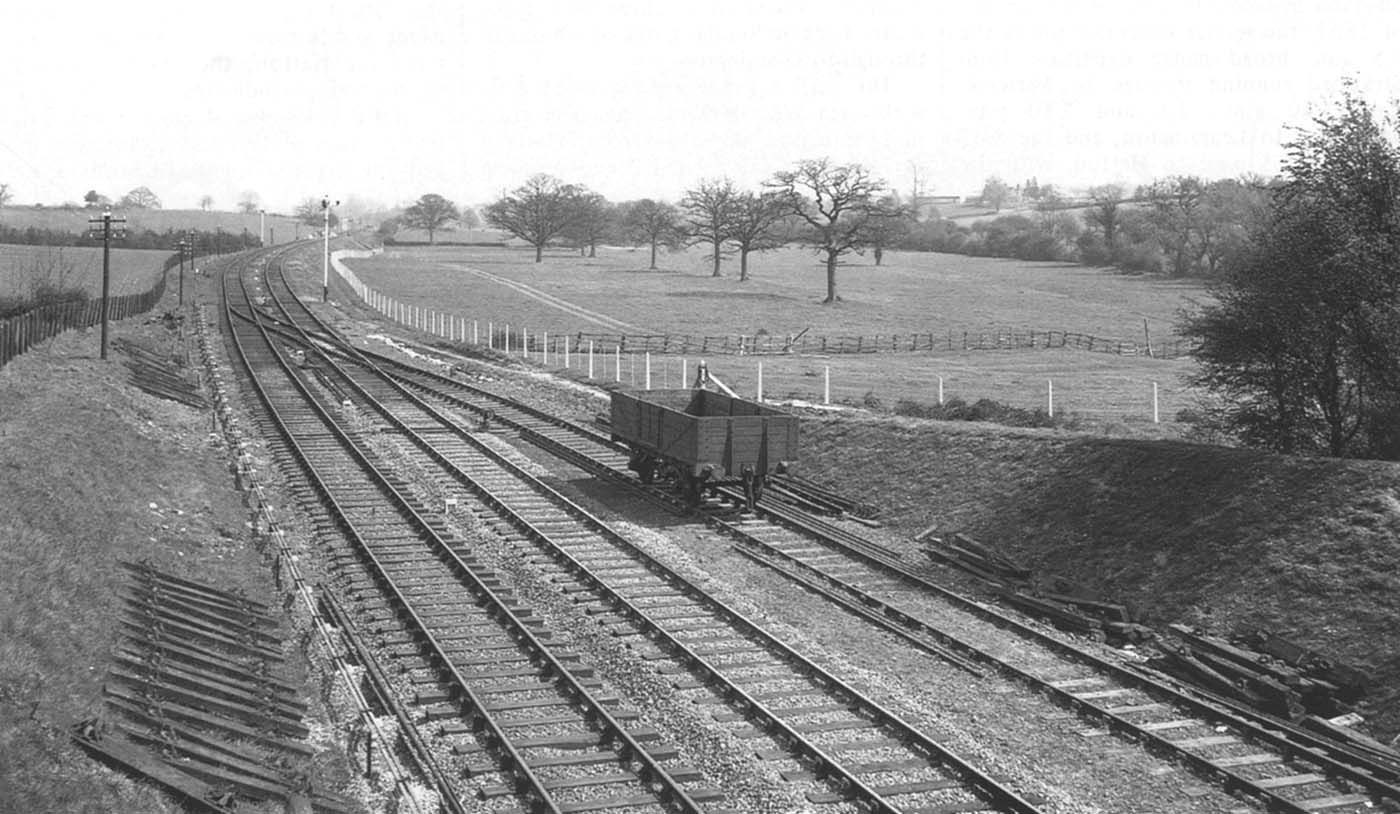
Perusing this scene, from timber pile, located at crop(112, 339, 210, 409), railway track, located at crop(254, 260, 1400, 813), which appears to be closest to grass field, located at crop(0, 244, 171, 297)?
timber pile, located at crop(112, 339, 210, 409)

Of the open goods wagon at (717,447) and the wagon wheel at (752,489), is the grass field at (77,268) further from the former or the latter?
the wagon wheel at (752,489)

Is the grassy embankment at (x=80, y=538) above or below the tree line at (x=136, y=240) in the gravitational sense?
below

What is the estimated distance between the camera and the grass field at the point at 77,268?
68.9 meters

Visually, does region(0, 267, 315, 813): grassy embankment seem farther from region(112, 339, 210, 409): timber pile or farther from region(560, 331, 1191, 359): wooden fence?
region(560, 331, 1191, 359): wooden fence

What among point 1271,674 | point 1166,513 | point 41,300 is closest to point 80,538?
point 1271,674

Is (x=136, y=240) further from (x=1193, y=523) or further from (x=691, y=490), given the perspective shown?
(x=1193, y=523)

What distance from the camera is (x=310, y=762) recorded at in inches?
443

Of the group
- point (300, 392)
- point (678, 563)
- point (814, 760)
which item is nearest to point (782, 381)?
point (300, 392)

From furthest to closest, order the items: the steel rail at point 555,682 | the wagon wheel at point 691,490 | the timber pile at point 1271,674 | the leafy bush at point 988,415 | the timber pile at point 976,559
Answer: the leafy bush at point 988,415 < the wagon wheel at point 691,490 < the timber pile at point 976,559 < the timber pile at point 1271,674 < the steel rail at point 555,682

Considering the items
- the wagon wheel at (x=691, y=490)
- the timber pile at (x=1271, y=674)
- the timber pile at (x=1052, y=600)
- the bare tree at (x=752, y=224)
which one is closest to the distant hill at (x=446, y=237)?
the bare tree at (x=752, y=224)

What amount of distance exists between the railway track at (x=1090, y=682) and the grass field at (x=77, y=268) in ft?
160

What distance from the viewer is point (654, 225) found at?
11631 cm

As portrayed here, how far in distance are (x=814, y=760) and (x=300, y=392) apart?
29804 millimetres

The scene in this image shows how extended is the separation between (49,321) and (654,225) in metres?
80.0
